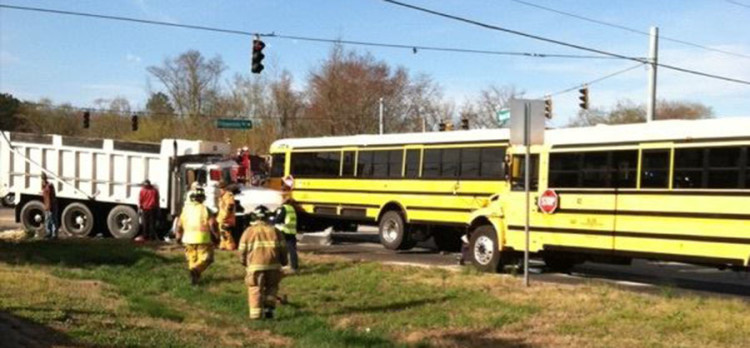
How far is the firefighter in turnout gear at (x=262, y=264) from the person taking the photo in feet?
34.8

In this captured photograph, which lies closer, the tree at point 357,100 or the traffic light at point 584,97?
the traffic light at point 584,97

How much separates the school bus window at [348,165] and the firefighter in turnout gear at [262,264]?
11.8m

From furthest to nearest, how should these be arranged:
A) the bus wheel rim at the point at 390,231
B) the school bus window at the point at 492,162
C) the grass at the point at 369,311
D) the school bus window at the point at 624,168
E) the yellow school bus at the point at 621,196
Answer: the bus wheel rim at the point at 390,231
the school bus window at the point at 492,162
the school bus window at the point at 624,168
the yellow school bus at the point at 621,196
the grass at the point at 369,311

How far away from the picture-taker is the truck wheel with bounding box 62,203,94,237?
24406 mm

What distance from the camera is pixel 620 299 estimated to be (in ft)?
36.9

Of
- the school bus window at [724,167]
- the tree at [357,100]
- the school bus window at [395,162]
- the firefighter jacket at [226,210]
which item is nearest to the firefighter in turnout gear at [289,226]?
the firefighter jacket at [226,210]

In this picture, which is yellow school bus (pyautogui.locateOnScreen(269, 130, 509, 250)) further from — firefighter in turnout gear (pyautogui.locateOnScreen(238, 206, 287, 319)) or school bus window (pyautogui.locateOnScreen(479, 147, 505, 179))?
firefighter in turnout gear (pyautogui.locateOnScreen(238, 206, 287, 319))

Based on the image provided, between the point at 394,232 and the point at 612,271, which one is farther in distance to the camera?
the point at 394,232

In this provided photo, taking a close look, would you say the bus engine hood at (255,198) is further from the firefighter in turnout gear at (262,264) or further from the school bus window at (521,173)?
the firefighter in turnout gear at (262,264)

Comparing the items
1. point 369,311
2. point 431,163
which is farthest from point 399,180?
point 369,311

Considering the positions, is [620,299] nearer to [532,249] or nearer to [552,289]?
[552,289]

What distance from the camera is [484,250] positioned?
15617 millimetres

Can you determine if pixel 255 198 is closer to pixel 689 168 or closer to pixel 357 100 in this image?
pixel 689 168

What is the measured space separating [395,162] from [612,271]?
6.51 m
